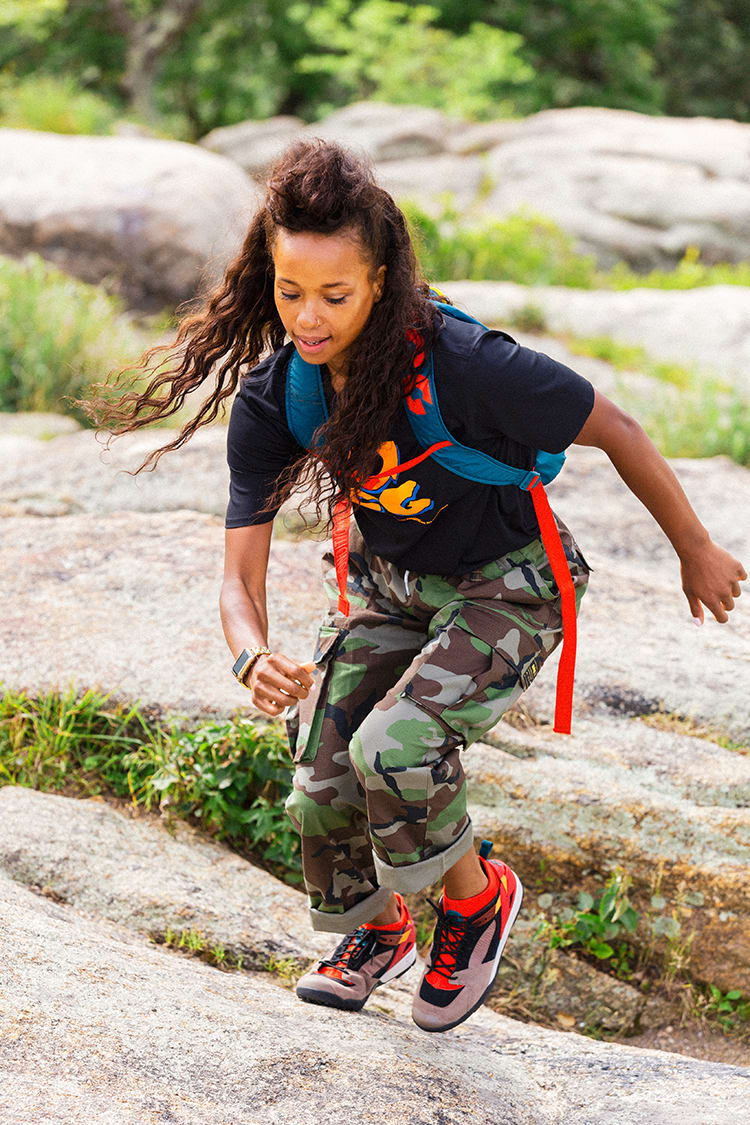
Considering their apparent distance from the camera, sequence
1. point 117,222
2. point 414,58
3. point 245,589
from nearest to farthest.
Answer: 1. point 245,589
2. point 117,222
3. point 414,58

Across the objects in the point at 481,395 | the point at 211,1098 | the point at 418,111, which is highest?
the point at 481,395

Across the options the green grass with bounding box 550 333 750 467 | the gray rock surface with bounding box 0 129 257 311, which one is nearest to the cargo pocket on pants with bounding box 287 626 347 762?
the green grass with bounding box 550 333 750 467

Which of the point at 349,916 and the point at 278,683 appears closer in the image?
the point at 278,683

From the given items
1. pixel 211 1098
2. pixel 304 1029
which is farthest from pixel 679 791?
pixel 211 1098

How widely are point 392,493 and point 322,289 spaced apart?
17.5 inches

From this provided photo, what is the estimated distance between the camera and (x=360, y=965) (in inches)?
104

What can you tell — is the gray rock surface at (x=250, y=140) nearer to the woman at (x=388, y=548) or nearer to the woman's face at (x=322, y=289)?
the woman at (x=388, y=548)

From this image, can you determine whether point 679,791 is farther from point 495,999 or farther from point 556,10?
point 556,10

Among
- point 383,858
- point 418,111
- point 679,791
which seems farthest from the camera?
point 418,111

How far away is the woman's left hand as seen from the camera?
2477 millimetres

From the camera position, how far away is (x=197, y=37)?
1881cm

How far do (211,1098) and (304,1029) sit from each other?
1.27ft

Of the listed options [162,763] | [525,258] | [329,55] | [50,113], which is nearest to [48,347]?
[162,763]

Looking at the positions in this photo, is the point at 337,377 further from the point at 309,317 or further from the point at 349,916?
the point at 349,916
